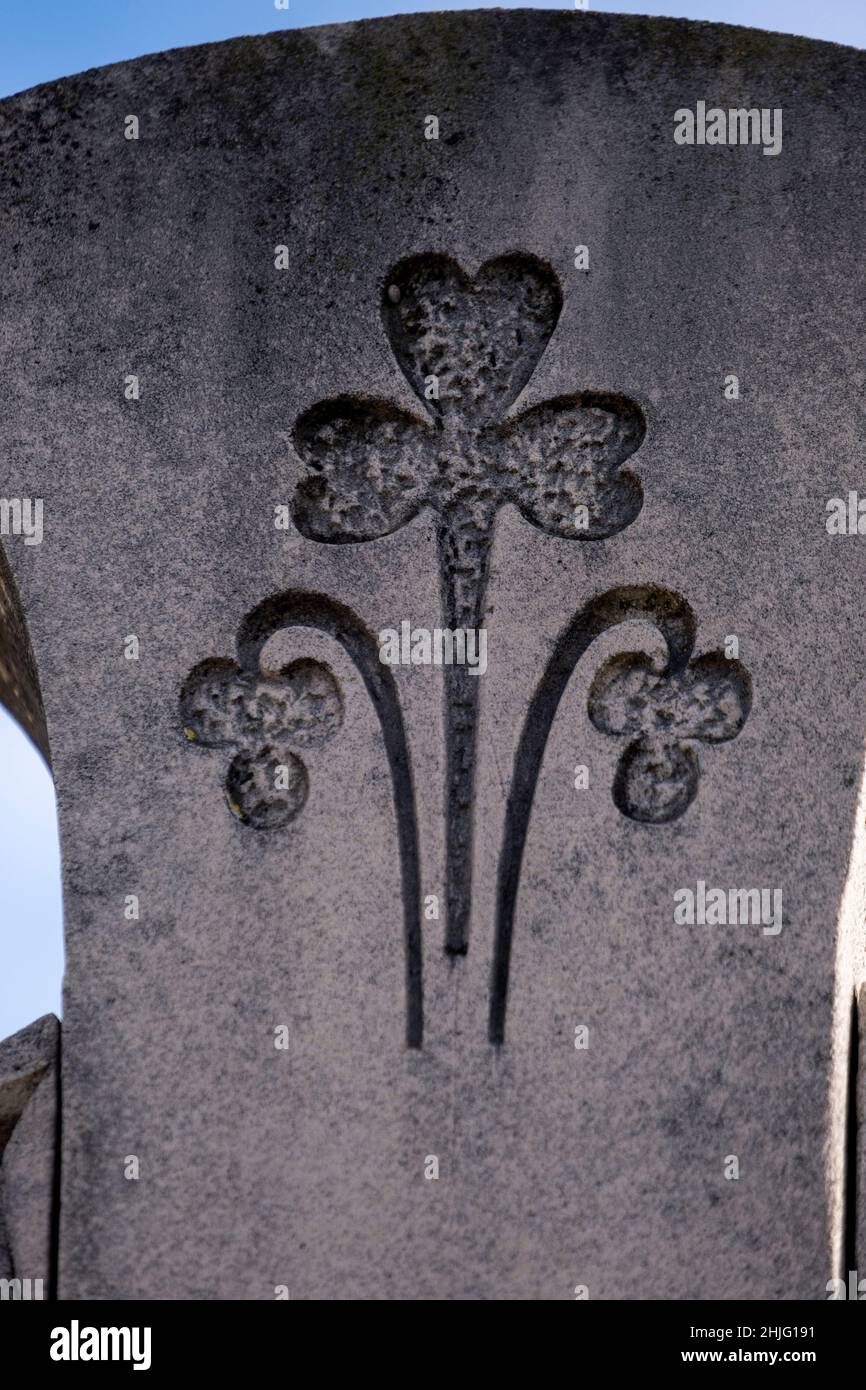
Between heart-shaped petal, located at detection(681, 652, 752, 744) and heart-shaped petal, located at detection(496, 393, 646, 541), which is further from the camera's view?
heart-shaped petal, located at detection(496, 393, 646, 541)

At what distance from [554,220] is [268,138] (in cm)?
68

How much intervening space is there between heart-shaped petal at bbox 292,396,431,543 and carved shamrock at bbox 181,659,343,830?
0.33 meters

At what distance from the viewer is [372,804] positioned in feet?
11.7

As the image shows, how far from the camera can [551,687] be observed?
3619 mm

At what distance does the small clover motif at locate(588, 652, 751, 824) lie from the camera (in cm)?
357

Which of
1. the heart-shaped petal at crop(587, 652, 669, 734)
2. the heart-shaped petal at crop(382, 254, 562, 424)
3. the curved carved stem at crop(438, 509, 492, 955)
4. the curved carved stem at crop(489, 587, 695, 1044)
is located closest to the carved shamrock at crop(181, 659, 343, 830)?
the curved carved stem at crop(438, 509, 492, 955)

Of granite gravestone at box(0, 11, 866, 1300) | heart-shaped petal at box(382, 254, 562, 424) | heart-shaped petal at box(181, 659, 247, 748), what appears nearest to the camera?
granite gravestone at box(0, 11, 866, 1300)

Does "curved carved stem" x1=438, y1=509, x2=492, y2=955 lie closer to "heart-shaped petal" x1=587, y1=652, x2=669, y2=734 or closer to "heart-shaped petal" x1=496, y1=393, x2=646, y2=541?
"heart-shaped petal" x1=496, y1=393, x2=646, y2=541

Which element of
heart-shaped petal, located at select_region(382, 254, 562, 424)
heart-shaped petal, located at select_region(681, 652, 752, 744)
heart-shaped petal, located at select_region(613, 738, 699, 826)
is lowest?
heart-shaped petal, located at select_region(613, 738, 699, 826)

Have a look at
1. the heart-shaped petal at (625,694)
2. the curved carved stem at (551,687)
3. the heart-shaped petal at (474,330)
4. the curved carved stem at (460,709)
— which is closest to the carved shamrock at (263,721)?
the curved carved stem at (460,709)

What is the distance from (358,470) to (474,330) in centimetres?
41

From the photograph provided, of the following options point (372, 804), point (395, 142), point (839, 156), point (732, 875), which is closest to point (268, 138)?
point (395, 142)
